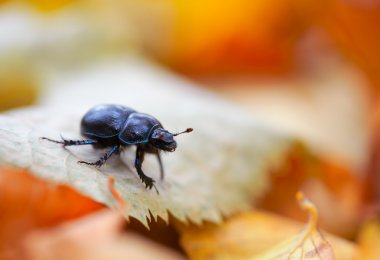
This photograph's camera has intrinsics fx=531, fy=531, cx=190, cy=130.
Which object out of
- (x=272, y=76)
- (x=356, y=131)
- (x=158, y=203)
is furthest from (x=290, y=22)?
(x=158, y=203)

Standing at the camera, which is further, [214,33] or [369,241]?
[214,33]

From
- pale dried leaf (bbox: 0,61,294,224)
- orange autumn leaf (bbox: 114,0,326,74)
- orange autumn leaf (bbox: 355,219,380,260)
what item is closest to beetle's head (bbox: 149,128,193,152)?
pale dried leaf (bbox: 0,61,294,224)

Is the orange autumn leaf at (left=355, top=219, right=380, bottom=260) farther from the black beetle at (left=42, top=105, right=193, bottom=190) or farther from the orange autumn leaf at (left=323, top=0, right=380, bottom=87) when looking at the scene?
the orange autumn leaf at (left=323, top=0, right=380, bottom=87)

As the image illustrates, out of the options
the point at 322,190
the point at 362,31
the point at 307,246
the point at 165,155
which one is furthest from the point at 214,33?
the point at 307,246

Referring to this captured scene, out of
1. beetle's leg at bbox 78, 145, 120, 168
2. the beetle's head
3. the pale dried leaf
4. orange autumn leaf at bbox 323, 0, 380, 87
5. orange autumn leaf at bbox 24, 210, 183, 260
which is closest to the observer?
the pale dried leaf

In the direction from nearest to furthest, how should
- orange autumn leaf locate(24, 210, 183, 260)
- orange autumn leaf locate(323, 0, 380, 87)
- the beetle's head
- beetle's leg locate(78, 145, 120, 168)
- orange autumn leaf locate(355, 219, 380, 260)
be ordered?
beetle's leg locate(78, 145, 120, 168), the beetle's head, orange autumn leaf locate(355, 219, 380, 260), orange autumn leaf locate(24, 210, 183, 260), orange autumn leaf locate(323, 0, 380, 87)

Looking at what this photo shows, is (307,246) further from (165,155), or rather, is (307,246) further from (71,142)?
(71,142)
